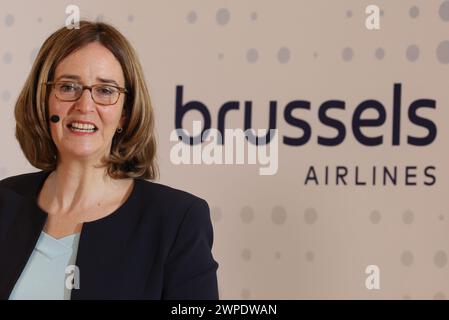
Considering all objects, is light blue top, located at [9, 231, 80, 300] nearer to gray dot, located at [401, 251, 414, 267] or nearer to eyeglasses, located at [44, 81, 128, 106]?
eyeglasses, located at [44, 81, 128, 106]

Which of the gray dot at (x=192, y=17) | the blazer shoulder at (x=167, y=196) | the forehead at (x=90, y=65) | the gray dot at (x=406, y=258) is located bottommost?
the gray dot at (x=406, y=258)

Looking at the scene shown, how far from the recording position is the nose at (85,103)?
1655mm

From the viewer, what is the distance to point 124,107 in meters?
1.71

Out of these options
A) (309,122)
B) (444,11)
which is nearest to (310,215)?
(309,122)

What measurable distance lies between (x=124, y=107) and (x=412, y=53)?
1.21 meters

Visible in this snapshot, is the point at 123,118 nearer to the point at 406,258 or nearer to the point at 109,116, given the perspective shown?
the point at 109,116

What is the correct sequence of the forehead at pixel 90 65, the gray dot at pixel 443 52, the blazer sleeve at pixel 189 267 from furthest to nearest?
the gray dot at pixel 443 52
the forehead at pixel 90 65
the blazer sleeve at pixel 189 267

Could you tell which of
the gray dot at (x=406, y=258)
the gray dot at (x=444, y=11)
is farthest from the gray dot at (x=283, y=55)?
the gray dot at (x=406, y=258)

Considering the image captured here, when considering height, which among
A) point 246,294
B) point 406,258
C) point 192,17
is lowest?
point 246,294

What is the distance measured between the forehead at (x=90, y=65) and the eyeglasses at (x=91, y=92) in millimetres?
19

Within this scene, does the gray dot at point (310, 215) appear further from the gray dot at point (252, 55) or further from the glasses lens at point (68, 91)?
the glasses lens at point (68, 91)

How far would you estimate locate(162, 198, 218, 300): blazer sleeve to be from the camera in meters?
1.56
